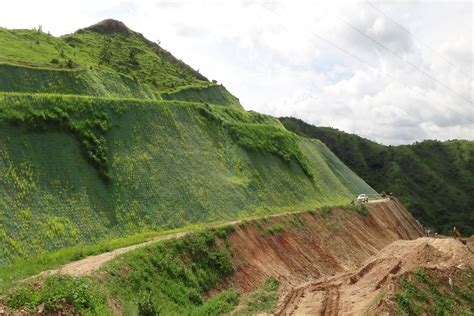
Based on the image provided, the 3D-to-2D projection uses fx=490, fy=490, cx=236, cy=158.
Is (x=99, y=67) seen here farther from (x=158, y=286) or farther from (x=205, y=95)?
(x=158, y=286)

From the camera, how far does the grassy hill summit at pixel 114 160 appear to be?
26719mm

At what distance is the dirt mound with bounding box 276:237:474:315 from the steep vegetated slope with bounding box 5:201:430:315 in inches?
51.0

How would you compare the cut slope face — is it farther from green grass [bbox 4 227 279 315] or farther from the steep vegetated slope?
green grass [bbox 4 227 279 315]

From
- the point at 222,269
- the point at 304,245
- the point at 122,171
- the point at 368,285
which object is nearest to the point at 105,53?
the point at 122,171

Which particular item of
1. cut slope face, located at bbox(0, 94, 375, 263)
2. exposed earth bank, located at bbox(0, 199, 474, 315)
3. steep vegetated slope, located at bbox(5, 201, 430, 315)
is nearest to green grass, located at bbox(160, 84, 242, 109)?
cut slope face, located at bbox(0, 94, 375, 263)

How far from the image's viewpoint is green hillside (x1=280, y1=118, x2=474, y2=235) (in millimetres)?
112312

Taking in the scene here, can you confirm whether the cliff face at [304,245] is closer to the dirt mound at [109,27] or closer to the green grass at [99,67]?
the green grass at [99,67]

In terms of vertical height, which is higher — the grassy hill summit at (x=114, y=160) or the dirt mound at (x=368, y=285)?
the grassy hill summit at (x=114, y=160)

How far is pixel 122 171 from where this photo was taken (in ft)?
114

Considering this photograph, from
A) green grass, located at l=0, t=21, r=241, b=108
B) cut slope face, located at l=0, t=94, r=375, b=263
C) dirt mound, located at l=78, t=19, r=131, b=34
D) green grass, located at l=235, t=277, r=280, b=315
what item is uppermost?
dirt mound, located at l=78, t=19, r=131, b=34

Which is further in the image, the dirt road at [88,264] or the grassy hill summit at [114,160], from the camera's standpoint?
the grassy hill summit at [114,160]

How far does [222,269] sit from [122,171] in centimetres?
1057

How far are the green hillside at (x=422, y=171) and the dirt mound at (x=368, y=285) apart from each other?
79985mm

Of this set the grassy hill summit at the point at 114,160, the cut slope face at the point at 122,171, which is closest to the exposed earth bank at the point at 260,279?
the grassy hill summit at the point at 114,160
